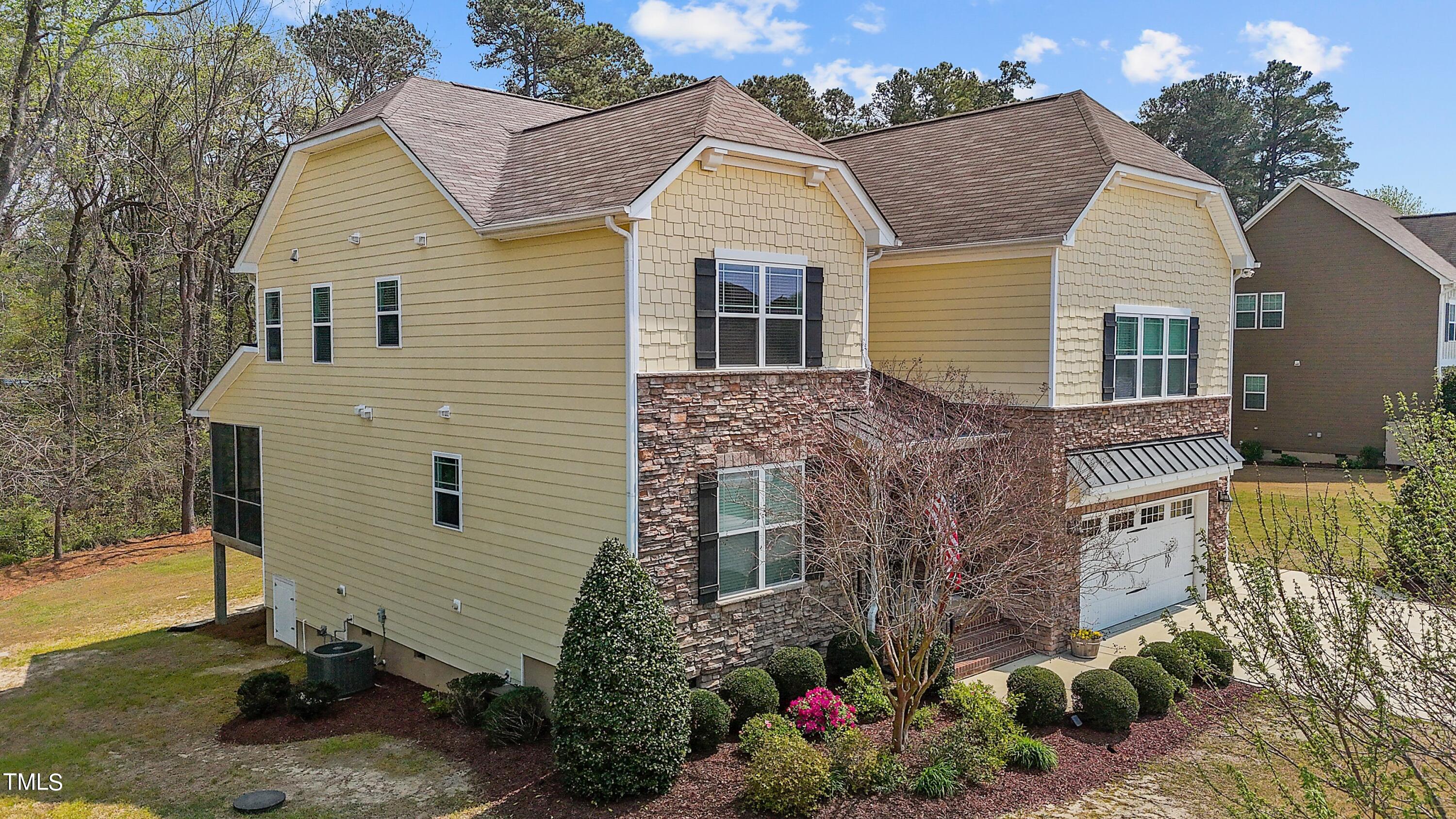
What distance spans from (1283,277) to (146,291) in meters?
38.8

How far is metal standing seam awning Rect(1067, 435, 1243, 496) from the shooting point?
14898mm

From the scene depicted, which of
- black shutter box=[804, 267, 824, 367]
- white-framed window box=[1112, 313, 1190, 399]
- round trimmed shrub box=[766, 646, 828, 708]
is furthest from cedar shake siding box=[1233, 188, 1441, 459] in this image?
round trimmed shrub box=[766, 646, 828, 708]

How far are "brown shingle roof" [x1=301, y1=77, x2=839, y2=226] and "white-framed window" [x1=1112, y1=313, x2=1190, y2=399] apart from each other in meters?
6.66

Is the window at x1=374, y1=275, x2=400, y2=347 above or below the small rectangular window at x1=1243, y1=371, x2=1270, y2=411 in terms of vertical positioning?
above

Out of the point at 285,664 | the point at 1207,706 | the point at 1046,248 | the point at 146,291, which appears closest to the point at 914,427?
the point at 1046,248

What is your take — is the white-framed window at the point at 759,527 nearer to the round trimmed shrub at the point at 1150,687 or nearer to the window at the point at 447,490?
the window at the point at 447,490

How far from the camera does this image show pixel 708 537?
11750 millimetres

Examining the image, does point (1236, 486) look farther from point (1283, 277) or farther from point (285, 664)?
point (285, 664)

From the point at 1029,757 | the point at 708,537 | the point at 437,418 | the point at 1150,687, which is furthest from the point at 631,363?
the point at 1150,687

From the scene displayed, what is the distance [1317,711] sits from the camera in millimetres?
5512

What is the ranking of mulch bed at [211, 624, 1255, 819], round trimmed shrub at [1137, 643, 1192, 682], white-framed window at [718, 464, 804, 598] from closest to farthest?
mulch bed at [211, 624, 1255, 819] < white-framed window at [718, 464, 804, 598] < round trimmed shrub at [1137, 643, 1192, 682]

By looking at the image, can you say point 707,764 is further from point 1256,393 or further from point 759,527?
point 1256,393

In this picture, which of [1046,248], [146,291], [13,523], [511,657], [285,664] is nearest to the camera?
[511,657]

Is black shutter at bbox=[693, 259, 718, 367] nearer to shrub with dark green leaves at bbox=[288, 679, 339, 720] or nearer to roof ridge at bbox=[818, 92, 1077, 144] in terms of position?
shrub with dark green leaves at bbox=[288, 679, 339, 720]
